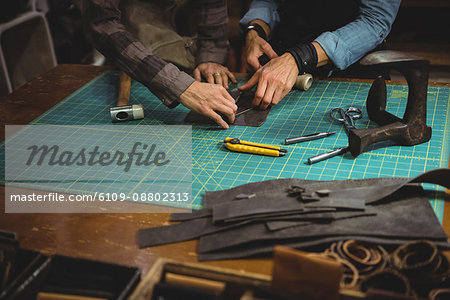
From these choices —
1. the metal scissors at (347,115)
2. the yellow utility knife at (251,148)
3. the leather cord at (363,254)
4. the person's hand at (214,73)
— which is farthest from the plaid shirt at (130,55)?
the leather cord at (363,254)

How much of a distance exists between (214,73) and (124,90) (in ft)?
1.46

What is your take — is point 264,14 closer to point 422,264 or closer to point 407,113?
point 407,113

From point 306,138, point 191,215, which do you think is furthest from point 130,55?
point 191,215

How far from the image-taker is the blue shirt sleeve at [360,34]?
194 cm

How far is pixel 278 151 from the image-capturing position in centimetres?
145

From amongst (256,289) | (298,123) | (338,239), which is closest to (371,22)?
(298,123)

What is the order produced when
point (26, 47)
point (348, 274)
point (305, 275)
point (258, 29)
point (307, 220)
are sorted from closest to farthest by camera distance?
point (305, 275) → point (348, 274) → point (307, 220) → point (258, 29) → point (26, 47)

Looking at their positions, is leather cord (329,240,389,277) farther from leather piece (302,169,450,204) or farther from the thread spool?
the thread spool

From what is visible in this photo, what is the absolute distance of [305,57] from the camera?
1.89 m

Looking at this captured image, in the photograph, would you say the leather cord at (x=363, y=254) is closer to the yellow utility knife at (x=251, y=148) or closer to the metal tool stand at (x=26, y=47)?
the yellow utility knife at (x=251, y=148)

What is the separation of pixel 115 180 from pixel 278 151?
0.55 meters

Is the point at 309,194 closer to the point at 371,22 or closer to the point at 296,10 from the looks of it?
the point at 371,22

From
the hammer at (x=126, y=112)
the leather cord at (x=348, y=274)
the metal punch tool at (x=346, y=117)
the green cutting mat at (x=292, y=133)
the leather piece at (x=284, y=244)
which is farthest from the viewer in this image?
the hammer at (x=126, y=112)

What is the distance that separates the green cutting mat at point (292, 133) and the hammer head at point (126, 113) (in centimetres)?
4
